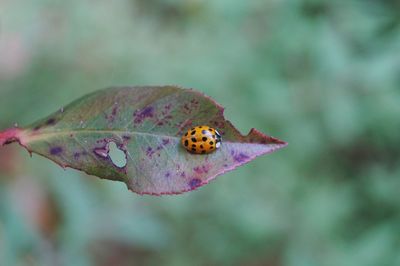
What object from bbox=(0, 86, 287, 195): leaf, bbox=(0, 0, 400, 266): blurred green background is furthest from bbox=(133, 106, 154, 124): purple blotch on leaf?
bbox=(0, 0, 400, 266): blurred green background

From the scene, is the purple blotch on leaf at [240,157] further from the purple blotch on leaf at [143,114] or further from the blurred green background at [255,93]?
the blurred green background at [255,93]

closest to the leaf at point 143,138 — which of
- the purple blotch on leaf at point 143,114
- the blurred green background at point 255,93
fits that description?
the purple blotch on leaf at point 143,114

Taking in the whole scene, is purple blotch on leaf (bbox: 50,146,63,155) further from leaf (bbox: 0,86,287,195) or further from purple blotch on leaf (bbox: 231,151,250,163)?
purple blotch on leaf (bbox: 231,151,250,163)

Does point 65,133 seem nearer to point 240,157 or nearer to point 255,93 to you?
point 240,157

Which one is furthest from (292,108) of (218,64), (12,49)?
(12,49)

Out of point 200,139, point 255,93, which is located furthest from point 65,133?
point 255,93

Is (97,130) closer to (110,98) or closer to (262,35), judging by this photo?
(110,98)

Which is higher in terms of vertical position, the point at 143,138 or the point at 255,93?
the point at 255,93
